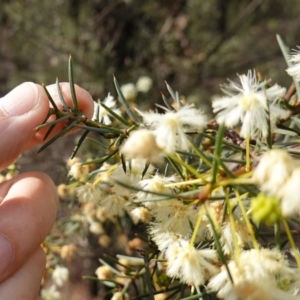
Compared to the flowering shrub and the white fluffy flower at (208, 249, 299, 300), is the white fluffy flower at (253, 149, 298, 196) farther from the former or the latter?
the white fluffy flower at (208, 249, 299, 300)

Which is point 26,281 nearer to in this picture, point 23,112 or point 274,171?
point 23,112

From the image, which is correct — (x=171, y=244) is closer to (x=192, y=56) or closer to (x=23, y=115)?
(x=23, y=115)

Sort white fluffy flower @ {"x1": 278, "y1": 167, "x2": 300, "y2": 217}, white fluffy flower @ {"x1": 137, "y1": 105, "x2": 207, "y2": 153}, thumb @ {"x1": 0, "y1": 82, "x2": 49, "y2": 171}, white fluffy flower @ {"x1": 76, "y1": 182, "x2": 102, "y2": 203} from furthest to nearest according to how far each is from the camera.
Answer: white fluffy flower @ {"x1": 76, "y1": 182, "x2": 102, "y2": 203}, thumb @ {"x1": 0, "y1": 82, "x2": 49, "y2": 171}, white fluffy flower @ {"x1": 137, "y1": 105, "x2": 207, "y2": 153}, white fluffy flower @ {"x1": 278, "y1": 167, "x2": 300, "y2": 217}

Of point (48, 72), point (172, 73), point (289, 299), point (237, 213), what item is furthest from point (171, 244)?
point (48, 72)

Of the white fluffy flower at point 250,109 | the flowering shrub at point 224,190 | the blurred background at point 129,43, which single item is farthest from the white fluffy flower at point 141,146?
the blurred background at point 129,43

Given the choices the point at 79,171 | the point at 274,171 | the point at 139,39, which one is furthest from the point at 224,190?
the point at 139,39

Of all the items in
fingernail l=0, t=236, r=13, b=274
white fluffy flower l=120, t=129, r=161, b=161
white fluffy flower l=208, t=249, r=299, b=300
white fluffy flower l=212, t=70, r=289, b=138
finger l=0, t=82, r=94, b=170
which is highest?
white fluffy flower l=120, t=129, r=161, b=161

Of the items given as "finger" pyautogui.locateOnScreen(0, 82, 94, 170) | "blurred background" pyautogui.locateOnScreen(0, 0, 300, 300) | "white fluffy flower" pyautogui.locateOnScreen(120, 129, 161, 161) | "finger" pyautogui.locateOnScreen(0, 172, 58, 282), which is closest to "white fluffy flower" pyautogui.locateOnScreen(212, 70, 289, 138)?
"white fluffy flower" pyautogui.locateOnScreen(120, 129, 161, 161)

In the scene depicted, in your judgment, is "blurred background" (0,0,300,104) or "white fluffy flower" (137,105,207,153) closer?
"white fluffy flower" (137,105,207,153)
